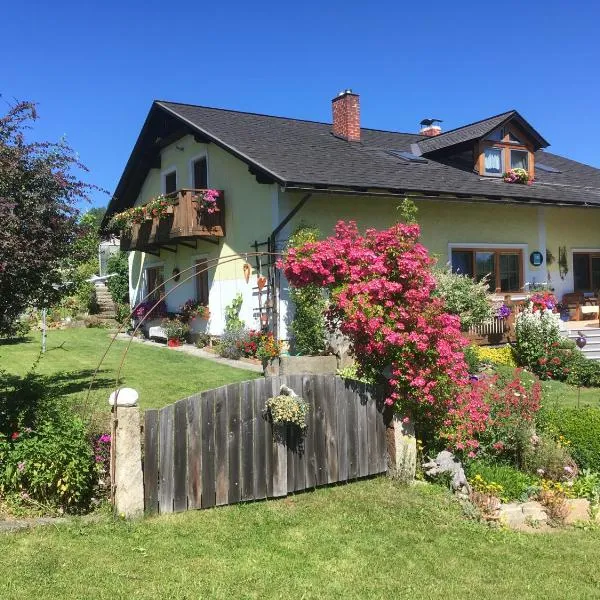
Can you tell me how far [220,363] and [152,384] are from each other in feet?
10.2

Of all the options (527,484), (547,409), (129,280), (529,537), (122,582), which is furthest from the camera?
(129,280)

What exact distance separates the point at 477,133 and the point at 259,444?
46.8 feet

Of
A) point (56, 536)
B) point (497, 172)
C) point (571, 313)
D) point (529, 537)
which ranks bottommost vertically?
point (529, 537)

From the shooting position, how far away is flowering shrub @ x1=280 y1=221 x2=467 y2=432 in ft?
20.2

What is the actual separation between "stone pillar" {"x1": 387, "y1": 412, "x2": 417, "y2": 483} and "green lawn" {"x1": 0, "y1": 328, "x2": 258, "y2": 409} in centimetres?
372

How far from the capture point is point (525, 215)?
17.4 meters

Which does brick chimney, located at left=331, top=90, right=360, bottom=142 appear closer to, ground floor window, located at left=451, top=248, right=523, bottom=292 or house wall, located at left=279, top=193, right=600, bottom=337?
house wall, located at left=279, top=193, right=600, bottom=337

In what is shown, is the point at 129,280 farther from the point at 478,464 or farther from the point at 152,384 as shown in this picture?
the point at 478,464

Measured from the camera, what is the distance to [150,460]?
5.13 m

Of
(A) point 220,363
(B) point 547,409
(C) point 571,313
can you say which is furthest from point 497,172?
(B) point 547,409

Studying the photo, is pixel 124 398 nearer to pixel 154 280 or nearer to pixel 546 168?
pixel 154 280

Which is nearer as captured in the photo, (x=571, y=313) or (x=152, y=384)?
(x=152, y=384)

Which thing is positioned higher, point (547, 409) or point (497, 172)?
point (497, 172)

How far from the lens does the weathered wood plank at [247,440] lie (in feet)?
18.3
